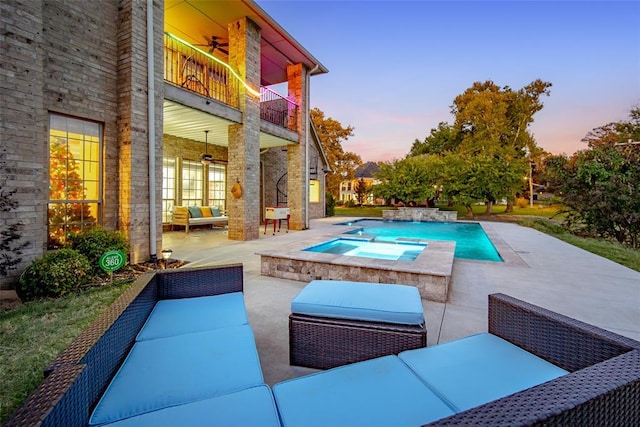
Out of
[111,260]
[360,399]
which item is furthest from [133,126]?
[360,399]

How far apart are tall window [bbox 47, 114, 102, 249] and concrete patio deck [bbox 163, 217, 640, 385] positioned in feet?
6.08

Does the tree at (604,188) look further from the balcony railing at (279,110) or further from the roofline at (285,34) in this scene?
the balcony railing at (279,110)

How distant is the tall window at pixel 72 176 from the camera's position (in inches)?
186

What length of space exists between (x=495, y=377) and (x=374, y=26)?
529 inches

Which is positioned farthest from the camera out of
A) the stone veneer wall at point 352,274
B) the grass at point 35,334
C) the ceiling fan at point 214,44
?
the ceiling fan at point 214,44

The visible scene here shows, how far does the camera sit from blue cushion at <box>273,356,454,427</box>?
116 centimetres

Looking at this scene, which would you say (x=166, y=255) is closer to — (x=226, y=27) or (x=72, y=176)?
(x=72, y=176)

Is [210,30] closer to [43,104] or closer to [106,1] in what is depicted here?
[106,1]

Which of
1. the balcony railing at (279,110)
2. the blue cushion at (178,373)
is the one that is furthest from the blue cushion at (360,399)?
the balcony railing at (279,110)

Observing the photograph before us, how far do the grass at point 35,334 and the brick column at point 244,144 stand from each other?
15.0 feet

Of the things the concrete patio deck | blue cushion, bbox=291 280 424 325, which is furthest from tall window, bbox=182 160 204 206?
blue cushion, bbox=291 280 424 325

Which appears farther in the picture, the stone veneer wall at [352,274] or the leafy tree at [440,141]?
the leafy tree at [440,141]

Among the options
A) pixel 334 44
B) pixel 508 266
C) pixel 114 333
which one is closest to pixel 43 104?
pixel 114 333

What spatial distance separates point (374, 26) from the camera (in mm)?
11969
